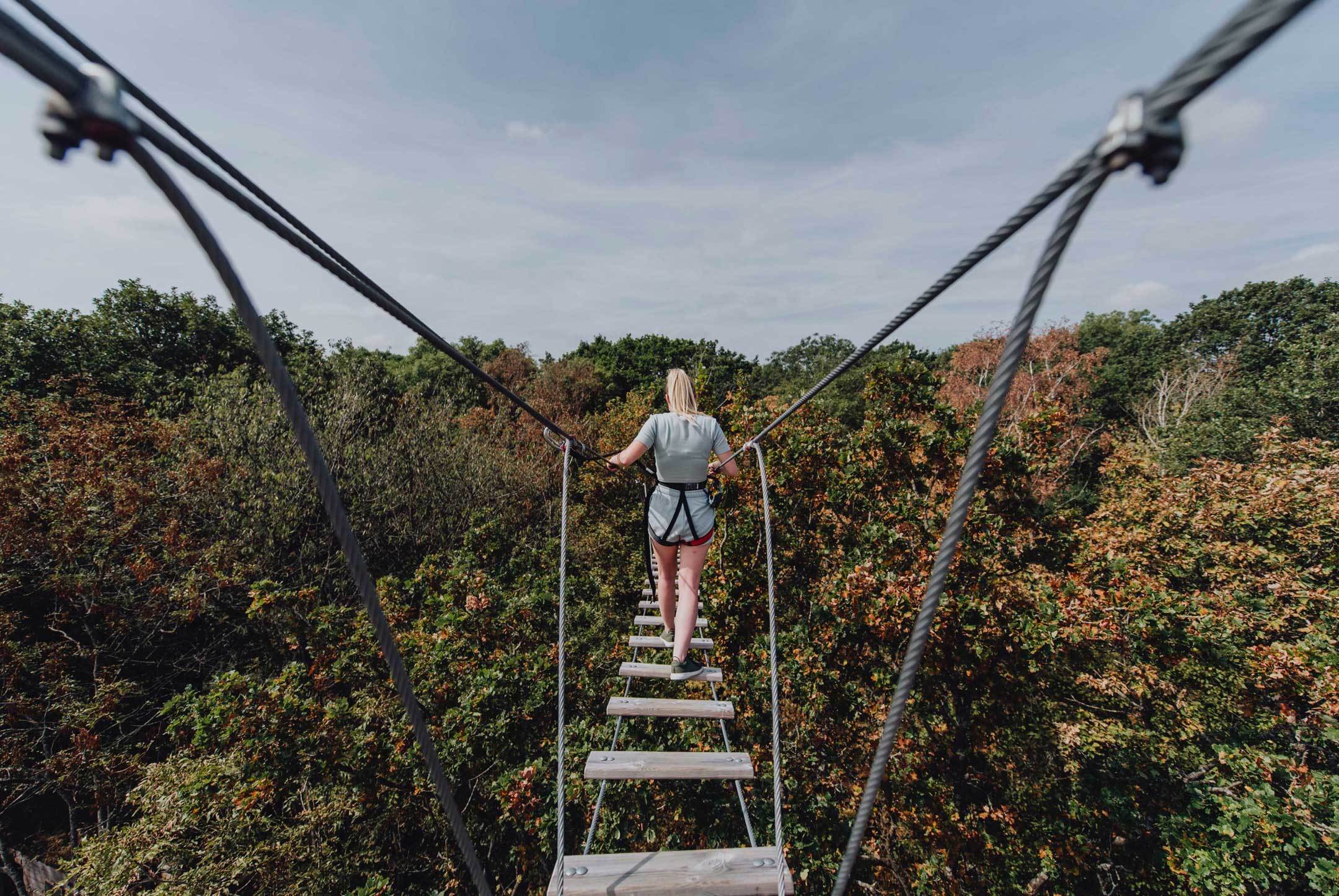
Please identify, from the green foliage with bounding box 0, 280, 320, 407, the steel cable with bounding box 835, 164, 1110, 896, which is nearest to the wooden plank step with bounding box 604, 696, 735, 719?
the steel cable with bounding box 835, 164, 1110, 896

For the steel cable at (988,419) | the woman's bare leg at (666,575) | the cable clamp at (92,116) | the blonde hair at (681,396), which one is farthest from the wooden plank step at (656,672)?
the cable clamp at (92,116)

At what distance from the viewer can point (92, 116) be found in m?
0.67

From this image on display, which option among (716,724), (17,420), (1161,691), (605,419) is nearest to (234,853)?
(716,724)

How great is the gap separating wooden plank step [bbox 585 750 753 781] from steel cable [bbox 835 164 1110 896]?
150cm

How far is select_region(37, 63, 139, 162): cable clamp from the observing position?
2.19ft

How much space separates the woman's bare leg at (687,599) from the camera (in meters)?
3.31

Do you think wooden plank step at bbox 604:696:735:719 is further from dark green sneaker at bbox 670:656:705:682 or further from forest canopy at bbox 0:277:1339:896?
forest canopy at bbox 0:277:1339:896

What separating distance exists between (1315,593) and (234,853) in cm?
1237

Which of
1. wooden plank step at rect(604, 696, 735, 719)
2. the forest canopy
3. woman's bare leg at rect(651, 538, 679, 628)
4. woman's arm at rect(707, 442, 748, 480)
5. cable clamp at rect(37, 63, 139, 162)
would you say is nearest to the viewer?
cable clamp at rect(37, 63, 139, 162)

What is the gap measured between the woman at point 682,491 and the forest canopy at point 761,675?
2813 millimetres

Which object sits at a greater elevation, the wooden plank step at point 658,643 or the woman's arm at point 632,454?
the woman's arm at point 632,454

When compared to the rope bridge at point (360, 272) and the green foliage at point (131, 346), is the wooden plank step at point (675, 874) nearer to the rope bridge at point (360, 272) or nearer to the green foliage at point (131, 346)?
the rope bridge at point (360, 272)

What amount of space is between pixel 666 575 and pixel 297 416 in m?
2.80

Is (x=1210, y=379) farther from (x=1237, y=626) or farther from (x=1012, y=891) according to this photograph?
(x=1012, y=891)
